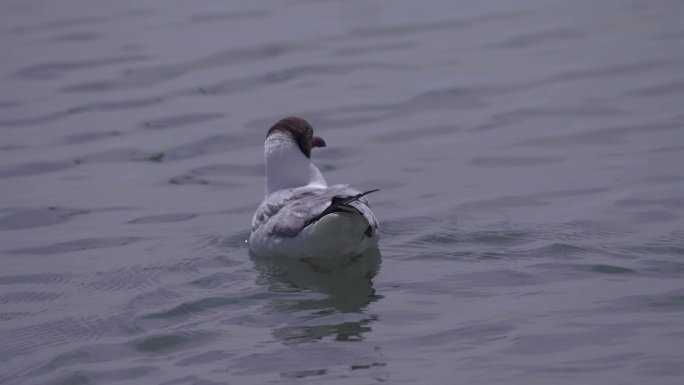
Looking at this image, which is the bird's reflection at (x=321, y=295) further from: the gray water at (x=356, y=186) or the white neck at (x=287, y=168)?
the white neck at (x=287, y=168)

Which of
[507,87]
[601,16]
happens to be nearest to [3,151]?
[507,87]

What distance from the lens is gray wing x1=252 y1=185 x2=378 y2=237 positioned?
777cm

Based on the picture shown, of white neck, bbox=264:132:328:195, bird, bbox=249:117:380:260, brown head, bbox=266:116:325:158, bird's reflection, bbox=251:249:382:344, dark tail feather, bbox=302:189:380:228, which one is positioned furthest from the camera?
brown head, bbox=266:116:325:158

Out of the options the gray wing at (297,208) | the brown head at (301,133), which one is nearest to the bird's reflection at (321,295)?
the gray wing at (297,208)

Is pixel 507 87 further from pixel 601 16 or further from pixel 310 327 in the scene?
pixel 310 327

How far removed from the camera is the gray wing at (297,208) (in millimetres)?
7773

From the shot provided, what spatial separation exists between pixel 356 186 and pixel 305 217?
7.61 ft

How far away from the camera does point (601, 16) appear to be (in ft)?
48.9

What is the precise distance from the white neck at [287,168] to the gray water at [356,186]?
1.71ft

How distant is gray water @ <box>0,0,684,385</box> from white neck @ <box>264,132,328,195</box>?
523 mm

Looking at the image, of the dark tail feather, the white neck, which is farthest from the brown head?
the dark tail feather

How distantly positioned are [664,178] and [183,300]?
13.8ft

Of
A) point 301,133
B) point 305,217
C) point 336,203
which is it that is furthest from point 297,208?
point 301,133

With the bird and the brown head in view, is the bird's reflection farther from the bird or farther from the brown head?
the brown head
